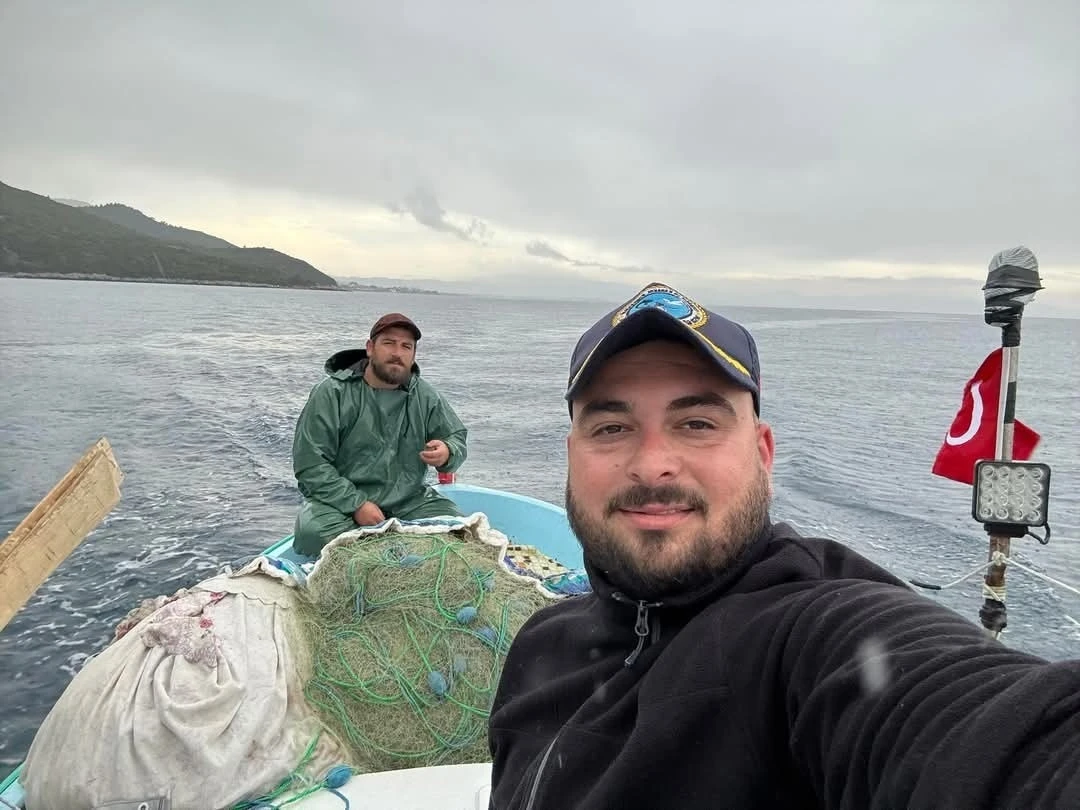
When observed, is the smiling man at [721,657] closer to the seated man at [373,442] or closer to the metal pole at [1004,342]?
the metal pole at [1004,342]

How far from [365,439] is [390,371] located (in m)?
0.55

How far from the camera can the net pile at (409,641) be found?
115 inches

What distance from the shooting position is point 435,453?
184 inches

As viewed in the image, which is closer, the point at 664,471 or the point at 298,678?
the point at 664,471

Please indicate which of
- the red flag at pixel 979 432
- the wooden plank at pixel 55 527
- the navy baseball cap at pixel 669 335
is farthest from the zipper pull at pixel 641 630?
the wooden plank at pixel 55 527

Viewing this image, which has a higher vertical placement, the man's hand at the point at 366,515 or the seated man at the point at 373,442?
the seated man at the point at 373,442

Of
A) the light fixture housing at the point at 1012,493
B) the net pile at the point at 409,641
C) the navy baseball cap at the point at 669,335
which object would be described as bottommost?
the net pile at the point at 409,641

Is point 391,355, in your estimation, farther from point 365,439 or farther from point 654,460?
point 654,460

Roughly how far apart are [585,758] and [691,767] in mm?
230

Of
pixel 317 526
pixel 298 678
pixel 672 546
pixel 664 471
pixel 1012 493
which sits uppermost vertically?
pixel 664 471

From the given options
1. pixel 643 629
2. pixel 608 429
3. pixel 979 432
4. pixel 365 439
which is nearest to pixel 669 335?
pixel 608 429

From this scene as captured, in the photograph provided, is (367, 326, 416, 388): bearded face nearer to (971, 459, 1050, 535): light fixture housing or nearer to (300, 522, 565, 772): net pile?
(300, 522, 565, 772): net pile

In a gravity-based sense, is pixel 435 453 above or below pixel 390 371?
below

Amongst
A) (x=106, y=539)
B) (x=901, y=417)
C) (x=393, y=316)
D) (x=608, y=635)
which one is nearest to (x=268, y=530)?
(x=106, y=539)
